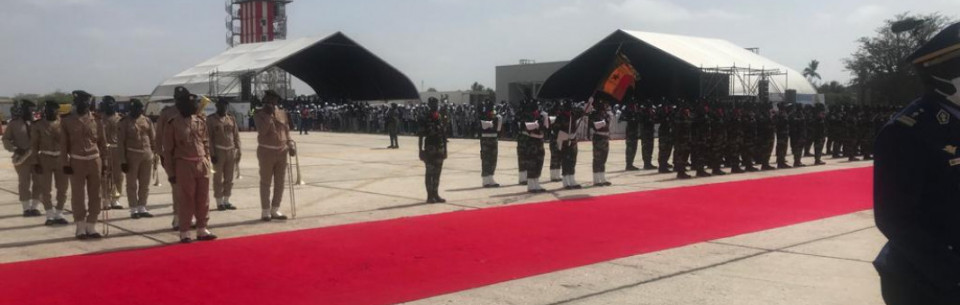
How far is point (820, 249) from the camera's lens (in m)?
7.98

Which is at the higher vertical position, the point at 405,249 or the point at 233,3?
the point at 233,3

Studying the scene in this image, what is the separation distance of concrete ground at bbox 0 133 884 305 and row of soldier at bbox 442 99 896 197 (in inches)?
18.8

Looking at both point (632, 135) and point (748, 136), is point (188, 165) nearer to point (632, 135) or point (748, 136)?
point (632, 135)

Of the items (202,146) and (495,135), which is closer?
(202,146)

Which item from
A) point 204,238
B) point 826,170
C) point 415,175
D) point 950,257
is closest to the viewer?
point 950,257

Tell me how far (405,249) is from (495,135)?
22.0 ft

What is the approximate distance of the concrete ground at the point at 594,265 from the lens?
6.15m

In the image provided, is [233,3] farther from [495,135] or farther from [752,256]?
[752,256]

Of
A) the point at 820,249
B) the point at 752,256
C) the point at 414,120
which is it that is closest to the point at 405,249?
the point at 752,256

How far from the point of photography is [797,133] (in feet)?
62.8

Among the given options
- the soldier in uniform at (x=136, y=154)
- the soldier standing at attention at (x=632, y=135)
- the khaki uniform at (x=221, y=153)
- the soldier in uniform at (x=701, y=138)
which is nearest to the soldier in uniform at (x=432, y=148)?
the khaki uniform at (x=221, y=153)

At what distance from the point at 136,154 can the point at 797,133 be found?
1440 centimetres

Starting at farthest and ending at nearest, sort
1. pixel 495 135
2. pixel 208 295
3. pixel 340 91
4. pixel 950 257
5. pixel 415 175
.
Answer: pixel 340 91
pixel 415 175
pixel 495 135
pixel 208 295
pixel 950 257

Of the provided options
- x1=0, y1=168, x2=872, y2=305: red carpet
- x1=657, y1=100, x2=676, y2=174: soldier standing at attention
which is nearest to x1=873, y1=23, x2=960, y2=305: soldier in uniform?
x1=0, y1=168, x2=872, y2=305: red carpet
